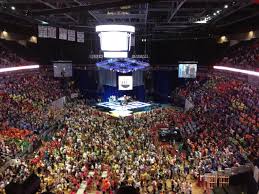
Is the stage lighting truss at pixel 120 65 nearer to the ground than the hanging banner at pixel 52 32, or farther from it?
nearer to the ground

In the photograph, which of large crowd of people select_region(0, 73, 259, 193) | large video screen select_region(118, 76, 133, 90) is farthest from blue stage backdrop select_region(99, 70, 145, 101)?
large crowd of people select_region(0, 73, 259, 193)

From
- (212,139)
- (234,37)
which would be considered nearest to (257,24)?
(234,37)

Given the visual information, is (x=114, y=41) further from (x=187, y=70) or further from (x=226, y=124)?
(x=187, y=70)

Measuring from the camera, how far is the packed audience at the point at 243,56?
29.9 metres

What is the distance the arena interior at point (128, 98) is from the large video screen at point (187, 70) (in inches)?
5.1

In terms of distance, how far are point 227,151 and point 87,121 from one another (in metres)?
12.9

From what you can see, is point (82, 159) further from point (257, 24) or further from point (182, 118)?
point (257, 24)

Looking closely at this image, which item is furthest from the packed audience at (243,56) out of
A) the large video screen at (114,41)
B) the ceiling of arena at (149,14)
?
the large video screen at (114,41)

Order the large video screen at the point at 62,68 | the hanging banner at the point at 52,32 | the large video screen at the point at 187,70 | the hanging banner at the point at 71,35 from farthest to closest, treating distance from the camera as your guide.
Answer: the large video screen at the point at 187,70 → the large video screen at the point at 62,68 → the hanging banner at the point at 71,35 → the hanging banner at the point at 52,32

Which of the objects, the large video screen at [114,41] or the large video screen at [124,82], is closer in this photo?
the large video screen at [114,41]

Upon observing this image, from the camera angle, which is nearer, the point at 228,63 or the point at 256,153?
the point at 256,153

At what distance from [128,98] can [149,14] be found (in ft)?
50.7

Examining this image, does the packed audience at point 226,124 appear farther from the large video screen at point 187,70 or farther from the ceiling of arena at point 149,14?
the ceiling of arena at point 149,14

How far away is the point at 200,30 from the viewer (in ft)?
131
